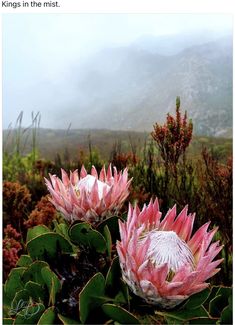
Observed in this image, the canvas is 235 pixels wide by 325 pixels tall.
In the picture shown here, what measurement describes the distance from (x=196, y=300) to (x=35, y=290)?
16.7 inches

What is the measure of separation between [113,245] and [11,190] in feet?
2.27

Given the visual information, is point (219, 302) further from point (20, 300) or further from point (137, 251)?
point (20, 300)

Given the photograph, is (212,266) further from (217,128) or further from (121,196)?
(217,128)

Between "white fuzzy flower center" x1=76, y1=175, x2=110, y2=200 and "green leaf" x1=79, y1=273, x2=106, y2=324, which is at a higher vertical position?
"white fuzzy flower center" x1=76, y1=175, x2=110, y2=200

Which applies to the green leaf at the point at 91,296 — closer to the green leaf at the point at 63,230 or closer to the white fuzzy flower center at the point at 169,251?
the white fuzzy flower center at the point at 169,251

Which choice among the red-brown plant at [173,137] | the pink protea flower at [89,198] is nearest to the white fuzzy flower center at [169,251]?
the pink protea flower at [89,198]

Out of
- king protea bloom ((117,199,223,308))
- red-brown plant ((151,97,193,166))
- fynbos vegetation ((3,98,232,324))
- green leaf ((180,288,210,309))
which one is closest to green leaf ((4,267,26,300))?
fynbos vegetation ((3,98,232,324))

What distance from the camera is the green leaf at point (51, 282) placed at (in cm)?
135

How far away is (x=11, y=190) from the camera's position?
2152 mm

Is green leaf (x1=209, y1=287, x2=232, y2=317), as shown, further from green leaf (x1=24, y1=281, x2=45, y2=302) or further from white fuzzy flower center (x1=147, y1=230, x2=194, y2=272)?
green leaf (x1=24, y1=281, x2=45, y2=302)

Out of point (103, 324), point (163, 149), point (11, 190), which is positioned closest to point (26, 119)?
point (11, 190)

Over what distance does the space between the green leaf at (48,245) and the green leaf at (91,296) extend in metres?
0.19

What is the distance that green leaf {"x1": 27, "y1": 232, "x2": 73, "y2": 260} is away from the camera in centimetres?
148

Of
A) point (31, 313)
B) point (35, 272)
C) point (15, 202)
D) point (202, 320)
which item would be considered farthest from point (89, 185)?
point (15, 202)
